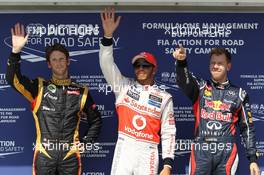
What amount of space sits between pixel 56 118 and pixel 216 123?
4.16 feet

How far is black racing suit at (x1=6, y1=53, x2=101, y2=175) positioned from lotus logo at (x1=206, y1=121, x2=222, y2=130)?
2.94 feet

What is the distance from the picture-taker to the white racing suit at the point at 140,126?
131 inches

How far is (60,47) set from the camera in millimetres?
3557

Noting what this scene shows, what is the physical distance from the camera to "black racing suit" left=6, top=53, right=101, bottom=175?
3373 mm

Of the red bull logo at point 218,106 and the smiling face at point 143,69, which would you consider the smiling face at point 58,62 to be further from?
the red bull logo at point 218,106

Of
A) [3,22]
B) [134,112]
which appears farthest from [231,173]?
[3,22]

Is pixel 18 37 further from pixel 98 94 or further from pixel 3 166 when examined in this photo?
pixel 3 166

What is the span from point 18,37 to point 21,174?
1.31 metres

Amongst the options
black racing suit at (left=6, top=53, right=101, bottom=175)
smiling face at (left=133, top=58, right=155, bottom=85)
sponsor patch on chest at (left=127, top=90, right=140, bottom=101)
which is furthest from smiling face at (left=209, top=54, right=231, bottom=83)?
black racing suit at (left=6, top=53, right=101, bottom=175)

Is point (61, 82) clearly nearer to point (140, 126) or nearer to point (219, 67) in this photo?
point (140, 126)

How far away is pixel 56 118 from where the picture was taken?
3412 mm

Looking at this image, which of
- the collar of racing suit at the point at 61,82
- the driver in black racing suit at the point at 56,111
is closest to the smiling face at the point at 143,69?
the driver in black racing suit at the point at 56,111

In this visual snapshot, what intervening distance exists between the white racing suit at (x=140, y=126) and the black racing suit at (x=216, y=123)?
0.22 metres

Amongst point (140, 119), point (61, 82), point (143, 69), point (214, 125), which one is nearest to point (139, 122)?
point (140, 119)
